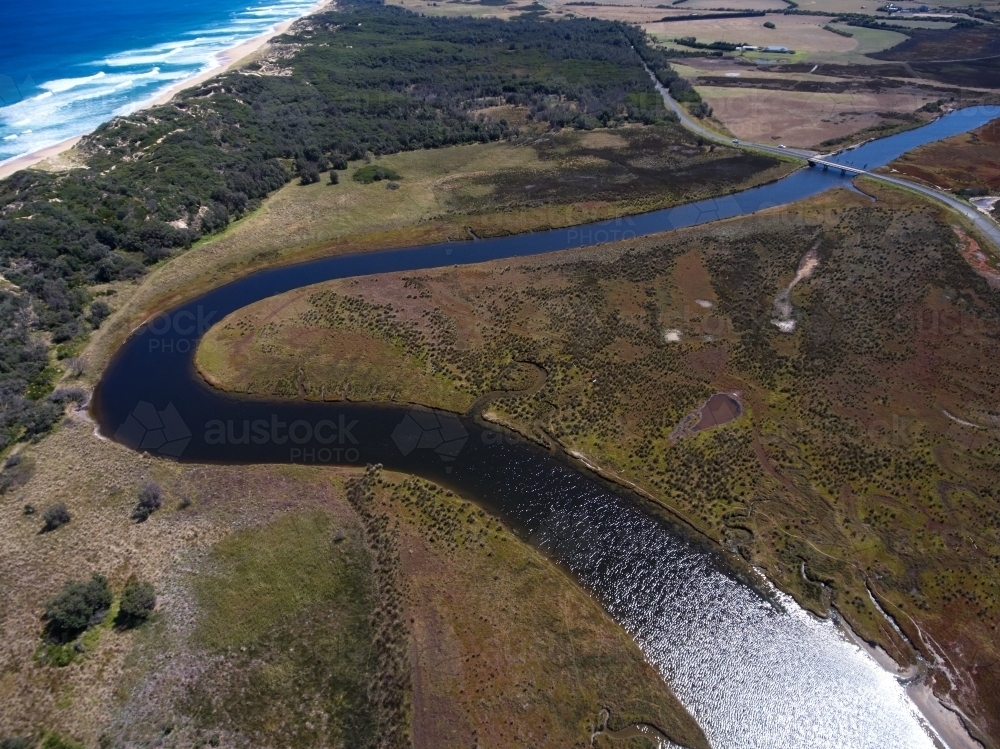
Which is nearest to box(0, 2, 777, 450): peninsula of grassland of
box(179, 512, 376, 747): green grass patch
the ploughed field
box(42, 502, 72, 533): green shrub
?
box(42, 502, 72, 533): green shrub

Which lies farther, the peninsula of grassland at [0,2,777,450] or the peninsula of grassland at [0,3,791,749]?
the peninsula of grassland at [0,2,777,450]

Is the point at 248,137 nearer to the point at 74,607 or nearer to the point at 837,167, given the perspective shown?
the point at 74,607

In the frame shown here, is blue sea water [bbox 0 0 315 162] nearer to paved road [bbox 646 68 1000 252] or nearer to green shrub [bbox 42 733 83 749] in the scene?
green shrub [bbox 42 733 83 749]

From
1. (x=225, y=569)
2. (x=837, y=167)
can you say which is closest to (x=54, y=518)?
(x=225, y=569)

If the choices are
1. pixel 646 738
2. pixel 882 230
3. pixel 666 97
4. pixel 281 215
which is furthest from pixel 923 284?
pixel 666 97

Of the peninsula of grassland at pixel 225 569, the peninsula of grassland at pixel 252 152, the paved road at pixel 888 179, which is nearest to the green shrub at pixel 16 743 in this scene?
→ the peninsula of grassland at pixel 225 569

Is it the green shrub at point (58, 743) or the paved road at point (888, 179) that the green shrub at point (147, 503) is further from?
the paved road at point (888, 179)

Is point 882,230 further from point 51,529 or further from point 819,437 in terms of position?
point 51,529
